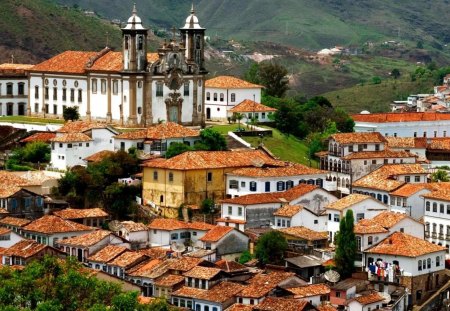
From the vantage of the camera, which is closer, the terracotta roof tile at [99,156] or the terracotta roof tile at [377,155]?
the terracotta roof tile at [99,156]

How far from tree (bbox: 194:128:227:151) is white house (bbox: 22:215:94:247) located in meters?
12.8

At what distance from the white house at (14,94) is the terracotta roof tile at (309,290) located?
137 ft

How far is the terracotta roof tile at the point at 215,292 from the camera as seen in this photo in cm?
7062

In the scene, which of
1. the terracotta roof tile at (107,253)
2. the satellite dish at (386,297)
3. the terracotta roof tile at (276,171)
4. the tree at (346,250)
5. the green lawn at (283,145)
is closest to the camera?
the satellite dish at (386,297)

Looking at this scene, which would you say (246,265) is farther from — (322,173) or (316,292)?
(322,173)

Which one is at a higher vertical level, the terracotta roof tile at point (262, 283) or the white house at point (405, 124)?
the white house at point (405, 124)

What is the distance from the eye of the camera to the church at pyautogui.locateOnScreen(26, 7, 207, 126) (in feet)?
322

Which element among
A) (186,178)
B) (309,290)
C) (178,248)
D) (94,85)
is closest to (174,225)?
(178,248)

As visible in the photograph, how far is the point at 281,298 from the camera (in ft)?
229

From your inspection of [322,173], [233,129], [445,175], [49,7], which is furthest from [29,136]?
[49,7]

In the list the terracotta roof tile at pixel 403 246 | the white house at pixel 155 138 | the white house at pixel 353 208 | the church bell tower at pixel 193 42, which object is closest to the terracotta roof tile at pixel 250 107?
the church bell tower at pixel 193 42

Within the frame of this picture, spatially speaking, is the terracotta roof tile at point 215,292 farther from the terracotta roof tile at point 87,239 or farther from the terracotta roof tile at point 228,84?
the terracotta roof tile at point 228,84

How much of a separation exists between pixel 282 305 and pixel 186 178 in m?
17.1

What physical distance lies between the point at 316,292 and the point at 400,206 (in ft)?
46.5
